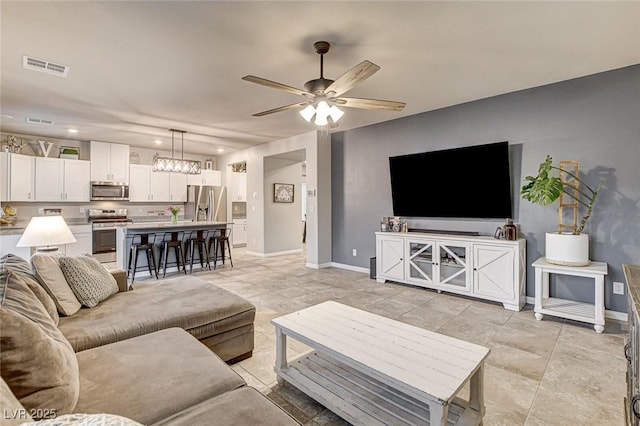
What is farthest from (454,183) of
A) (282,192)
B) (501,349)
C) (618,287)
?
(282,192)

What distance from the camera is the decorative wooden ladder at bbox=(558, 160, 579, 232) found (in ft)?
11.4

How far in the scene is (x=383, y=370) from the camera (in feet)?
5.08

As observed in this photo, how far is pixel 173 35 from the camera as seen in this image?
261 centimetres

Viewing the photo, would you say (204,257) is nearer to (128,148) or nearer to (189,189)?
(189,189)

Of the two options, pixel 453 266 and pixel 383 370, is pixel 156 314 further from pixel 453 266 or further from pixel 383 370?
pixel 453 266

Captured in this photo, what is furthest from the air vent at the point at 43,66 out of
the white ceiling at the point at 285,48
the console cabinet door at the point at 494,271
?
the console cabinet door at the point at 494,271

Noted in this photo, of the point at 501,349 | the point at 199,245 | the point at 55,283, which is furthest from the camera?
the point at 199,245

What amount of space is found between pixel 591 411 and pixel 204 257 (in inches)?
227

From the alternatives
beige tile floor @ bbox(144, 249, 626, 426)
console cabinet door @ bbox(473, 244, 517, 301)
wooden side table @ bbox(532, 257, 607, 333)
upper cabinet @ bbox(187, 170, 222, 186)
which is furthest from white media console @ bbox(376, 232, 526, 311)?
upper cabinet @ bbox(187, 170, 222, 186)

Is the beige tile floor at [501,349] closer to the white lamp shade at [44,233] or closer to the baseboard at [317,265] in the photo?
the baseboard at [317,265]

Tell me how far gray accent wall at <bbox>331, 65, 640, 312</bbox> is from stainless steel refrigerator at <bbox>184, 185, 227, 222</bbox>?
15.1 ft

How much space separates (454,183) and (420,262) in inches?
49.1

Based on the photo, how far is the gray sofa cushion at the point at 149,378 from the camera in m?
1.23

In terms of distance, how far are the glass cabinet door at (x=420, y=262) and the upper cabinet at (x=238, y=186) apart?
18.5 ft
